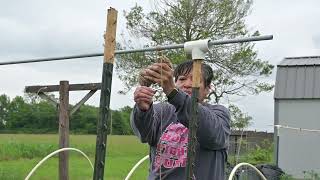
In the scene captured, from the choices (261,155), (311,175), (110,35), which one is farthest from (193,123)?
(261,155)

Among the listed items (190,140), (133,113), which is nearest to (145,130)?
(133,113)

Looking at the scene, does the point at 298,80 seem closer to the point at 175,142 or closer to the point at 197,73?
the point at 175,142

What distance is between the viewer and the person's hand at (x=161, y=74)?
1.89m

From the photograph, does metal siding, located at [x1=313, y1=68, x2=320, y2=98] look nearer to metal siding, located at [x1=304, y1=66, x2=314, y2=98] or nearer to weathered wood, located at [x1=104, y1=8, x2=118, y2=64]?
metal siding, located at [x1=304, y1=66, x2=314, y2=98]

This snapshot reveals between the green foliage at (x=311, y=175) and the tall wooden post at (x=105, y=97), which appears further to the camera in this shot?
the green foliage at (x=311, y=175)

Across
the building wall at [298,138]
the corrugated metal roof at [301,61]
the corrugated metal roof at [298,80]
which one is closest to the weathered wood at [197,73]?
the building wall at [298,138]

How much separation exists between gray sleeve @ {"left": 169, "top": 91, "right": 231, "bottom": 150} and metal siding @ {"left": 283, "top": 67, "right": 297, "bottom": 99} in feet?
27.9

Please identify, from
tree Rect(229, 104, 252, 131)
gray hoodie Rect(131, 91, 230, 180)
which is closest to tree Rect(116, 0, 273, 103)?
tree Rect(229, 104, 252, 131)

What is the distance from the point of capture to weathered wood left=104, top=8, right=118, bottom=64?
1897 mm

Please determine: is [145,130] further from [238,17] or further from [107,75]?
[238,17]

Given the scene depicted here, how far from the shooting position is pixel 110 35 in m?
1.92

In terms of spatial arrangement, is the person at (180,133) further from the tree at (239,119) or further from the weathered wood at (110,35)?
the tree at (239,119)

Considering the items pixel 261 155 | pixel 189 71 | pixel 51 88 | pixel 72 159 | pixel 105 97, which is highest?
pixel 51 88

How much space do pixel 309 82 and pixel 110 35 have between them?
9198mm
